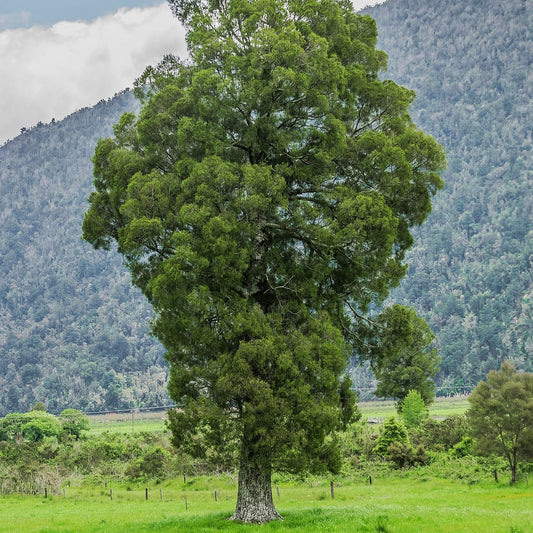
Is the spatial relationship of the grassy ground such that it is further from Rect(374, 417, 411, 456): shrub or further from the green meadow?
Rect(374, 417, 411, 456): shrub

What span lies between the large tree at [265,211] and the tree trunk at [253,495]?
39 millimetres

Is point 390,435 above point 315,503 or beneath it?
above

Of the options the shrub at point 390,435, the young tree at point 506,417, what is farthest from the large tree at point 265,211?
the shrub at point 390,435

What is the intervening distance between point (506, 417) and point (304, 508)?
16074 mm

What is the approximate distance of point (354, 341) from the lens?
20.9 m

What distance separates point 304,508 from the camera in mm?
21844

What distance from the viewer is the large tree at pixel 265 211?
16703 millimetres

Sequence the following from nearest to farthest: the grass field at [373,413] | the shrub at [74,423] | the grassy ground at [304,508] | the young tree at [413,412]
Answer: the grassy ground at [304,508], the young tree at [413,412], the shrub at [74,423], the grass field at [373,413]

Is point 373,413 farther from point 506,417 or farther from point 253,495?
point 253,495

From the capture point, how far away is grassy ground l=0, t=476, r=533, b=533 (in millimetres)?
16156

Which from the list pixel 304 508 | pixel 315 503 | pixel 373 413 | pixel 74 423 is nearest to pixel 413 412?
pixel 315 503

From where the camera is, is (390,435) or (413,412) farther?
(413,412)

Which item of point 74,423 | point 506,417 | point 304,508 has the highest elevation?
point 506,417

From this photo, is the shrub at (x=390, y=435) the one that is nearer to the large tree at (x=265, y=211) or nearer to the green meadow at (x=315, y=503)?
the green meadow at (x=315, y=503)
